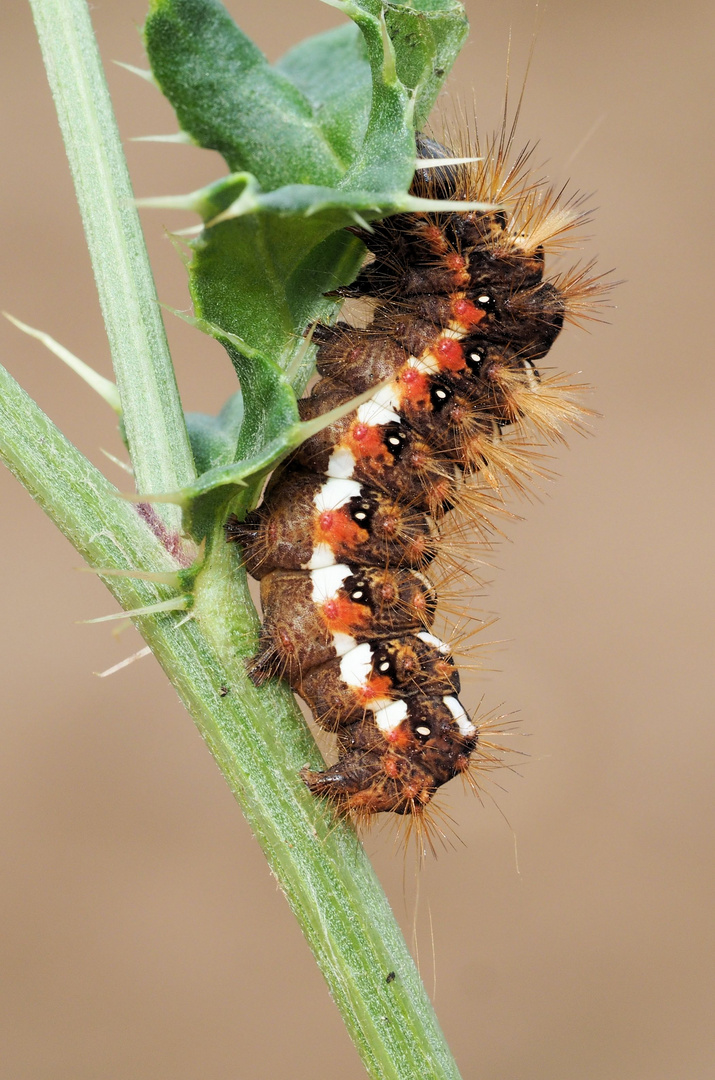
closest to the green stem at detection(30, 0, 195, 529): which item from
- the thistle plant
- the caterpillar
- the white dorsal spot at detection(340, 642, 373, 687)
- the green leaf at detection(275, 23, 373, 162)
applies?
the thistle plant

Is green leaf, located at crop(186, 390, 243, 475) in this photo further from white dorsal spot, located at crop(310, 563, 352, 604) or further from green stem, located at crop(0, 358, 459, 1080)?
white dorsal spot, located at crop(310, 563, 352, 604)

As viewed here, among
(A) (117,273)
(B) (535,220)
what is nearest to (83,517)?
(A) (117,273)

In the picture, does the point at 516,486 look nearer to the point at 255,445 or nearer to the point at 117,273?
the point at 255,445

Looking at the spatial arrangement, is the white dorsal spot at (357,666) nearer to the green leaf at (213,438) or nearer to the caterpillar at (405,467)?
the caterpillar at (405,467)

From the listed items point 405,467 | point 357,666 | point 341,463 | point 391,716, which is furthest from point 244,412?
point 391,716

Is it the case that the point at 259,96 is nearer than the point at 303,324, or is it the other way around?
the point at 259,96

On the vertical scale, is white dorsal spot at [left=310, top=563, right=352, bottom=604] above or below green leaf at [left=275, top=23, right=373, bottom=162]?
below
